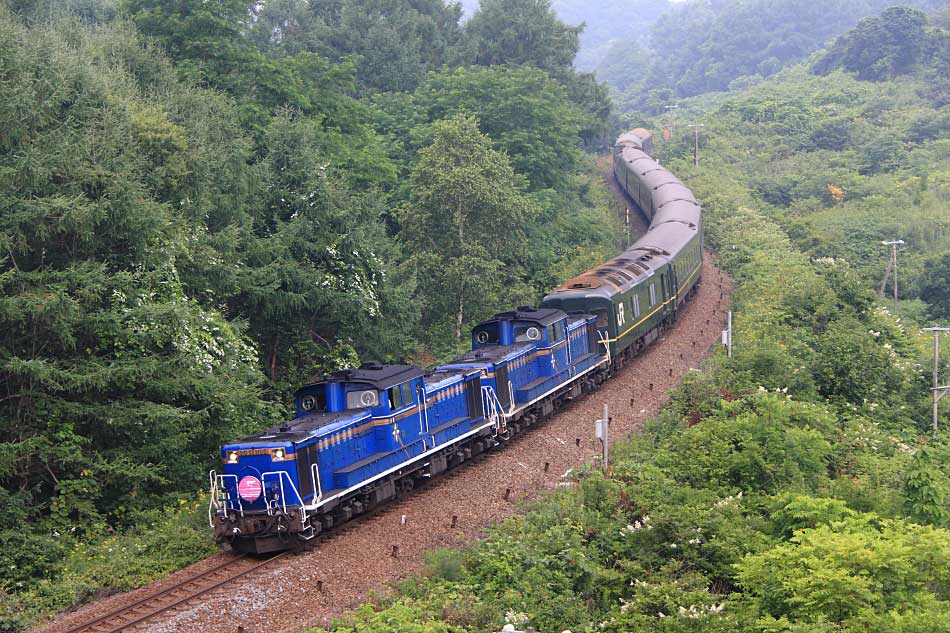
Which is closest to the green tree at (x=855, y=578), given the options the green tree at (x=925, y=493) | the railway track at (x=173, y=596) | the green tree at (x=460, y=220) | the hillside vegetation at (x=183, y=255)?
the green tree at (x=925, y=493)

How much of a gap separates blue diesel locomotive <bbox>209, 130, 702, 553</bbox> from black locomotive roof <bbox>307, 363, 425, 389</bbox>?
0.11ft

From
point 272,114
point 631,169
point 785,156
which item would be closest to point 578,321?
point 272,114

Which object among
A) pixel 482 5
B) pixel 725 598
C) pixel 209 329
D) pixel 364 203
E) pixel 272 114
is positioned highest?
pixel 482 5

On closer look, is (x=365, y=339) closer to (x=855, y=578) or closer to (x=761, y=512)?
(x=761, y=512)

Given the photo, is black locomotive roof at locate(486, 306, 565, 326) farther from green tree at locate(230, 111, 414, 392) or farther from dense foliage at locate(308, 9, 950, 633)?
green tree at locate(230, 111, 414, 392)

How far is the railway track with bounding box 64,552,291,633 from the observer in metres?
13.0

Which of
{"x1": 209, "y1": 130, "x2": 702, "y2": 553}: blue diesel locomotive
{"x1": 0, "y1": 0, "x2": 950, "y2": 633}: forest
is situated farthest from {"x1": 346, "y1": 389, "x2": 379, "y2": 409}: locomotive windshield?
{"x1": 0, "y1": 0, "x2": 950, "y2": 633}: forest

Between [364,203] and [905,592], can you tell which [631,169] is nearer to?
[364,203]

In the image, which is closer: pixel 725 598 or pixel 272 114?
pixel 725 598

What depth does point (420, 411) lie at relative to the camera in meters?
19.0

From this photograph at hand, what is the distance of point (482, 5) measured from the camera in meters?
70.2

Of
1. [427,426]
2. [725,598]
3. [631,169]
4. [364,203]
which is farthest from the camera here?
[631,169]

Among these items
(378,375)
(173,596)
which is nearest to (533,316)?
(378,375)

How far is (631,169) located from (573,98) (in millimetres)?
10887
